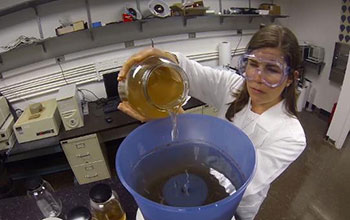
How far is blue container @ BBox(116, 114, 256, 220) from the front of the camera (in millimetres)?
427

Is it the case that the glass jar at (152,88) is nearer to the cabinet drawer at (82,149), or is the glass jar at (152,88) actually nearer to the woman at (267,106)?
the woman at (267,106)

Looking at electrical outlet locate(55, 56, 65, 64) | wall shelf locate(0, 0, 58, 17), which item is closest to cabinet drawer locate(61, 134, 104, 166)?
electrical outlet locate(55, 56, 65, 64)

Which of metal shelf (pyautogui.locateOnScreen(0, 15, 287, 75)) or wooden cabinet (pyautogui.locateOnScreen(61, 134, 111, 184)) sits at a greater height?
metal shelf (pyautogui.locateOnScreen(0, 15, 287, 75))

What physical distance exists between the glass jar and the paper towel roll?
7.59ft

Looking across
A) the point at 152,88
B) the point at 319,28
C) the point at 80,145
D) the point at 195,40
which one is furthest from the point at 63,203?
the point at 319,28

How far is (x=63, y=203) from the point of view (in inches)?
36.9

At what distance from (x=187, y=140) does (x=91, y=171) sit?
2.01m

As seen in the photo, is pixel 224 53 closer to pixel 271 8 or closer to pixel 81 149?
pixel 271 8

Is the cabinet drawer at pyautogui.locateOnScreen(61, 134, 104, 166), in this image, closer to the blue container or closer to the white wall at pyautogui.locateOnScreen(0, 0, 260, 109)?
the white wall at pyautogui.locateOnScreen(0, 0, 260, 109)

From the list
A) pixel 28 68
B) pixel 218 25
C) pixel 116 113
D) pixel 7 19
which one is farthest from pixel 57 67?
pixel 218 25

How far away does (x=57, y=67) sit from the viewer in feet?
8.41

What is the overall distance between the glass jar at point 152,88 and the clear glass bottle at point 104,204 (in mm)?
269

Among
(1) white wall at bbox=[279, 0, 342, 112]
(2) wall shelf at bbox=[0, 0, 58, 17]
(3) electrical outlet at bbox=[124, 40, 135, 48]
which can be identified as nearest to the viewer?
(2) wall shelf at bbox=[0, 0, 58, 17]

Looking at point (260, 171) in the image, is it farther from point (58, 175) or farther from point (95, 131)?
point (58, 175)
